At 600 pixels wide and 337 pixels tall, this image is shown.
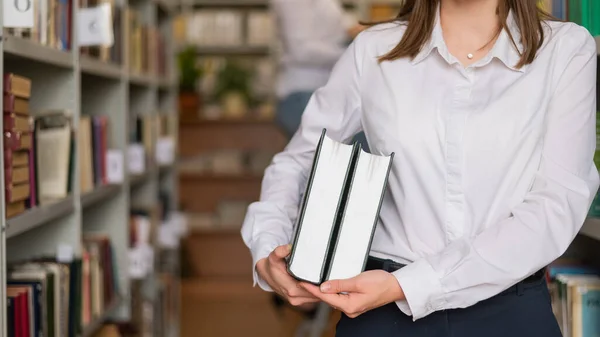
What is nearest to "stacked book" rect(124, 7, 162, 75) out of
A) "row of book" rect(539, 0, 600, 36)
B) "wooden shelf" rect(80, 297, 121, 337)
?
"wooden shelf" rect(80, 297, 121, 337)

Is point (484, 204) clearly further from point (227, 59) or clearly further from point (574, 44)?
point (227, 59)

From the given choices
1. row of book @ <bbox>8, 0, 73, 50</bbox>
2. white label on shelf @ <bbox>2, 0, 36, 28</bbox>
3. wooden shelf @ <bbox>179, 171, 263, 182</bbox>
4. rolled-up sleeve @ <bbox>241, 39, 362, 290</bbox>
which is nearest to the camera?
rolled-up sleeve @ <bbox>241, 39, 362, 290</bbox>

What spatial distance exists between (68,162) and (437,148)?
4.74ft

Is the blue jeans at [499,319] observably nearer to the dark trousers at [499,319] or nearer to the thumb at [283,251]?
the dark trousers at [499,319]

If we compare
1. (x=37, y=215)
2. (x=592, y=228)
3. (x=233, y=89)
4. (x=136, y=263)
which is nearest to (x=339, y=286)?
(x=592, y=228)

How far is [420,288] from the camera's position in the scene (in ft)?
4.35

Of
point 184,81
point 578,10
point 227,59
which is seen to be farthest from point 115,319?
point 227,59

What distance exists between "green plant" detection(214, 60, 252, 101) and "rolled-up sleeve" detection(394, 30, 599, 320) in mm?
4723

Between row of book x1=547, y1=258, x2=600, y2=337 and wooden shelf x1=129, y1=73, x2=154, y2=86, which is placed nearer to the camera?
row of book x1=547, y1=258, x2=600, y2=337

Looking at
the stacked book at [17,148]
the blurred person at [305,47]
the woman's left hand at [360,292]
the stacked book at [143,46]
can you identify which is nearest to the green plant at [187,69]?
the stacked book at [143,46]

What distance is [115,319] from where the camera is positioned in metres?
3.37

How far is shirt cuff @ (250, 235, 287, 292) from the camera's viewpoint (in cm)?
148

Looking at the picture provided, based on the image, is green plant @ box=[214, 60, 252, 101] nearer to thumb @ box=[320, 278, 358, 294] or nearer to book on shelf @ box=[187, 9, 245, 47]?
book on shelf @ box=[187, 9, 245, 47]

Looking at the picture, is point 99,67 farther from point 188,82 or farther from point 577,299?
point 188,82
